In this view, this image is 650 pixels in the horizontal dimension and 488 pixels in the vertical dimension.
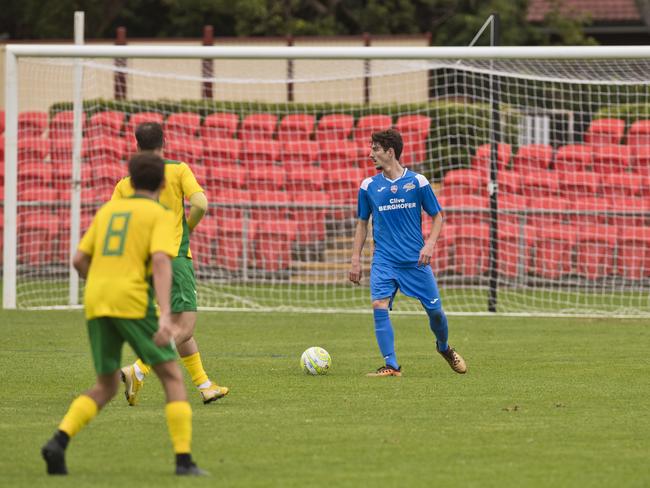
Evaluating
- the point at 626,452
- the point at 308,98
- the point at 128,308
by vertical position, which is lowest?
Answer: the point at 626,452

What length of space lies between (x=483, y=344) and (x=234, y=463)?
6.86 m

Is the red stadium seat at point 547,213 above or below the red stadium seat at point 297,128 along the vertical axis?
below

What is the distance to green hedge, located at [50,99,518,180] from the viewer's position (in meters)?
19.5

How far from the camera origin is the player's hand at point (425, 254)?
1063 cm

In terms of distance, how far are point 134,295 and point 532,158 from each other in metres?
13.8

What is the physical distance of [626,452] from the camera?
286 inches

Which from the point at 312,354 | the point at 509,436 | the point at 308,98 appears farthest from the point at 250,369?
the point at 308,98

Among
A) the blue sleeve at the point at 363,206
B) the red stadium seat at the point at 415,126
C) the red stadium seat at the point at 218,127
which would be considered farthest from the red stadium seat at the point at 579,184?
the blue sleeve at the point at 363,206

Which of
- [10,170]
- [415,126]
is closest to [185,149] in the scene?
[415,126]

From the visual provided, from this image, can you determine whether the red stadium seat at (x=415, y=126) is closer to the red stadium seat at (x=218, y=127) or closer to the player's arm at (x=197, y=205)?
the red stadium seat at (x=218, y=127)

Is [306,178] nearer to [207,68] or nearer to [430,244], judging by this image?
[207,68]

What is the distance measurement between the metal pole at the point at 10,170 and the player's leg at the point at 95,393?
9.38 meters

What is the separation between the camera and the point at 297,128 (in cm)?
2066

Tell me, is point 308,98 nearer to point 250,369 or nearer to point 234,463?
point 250,369
